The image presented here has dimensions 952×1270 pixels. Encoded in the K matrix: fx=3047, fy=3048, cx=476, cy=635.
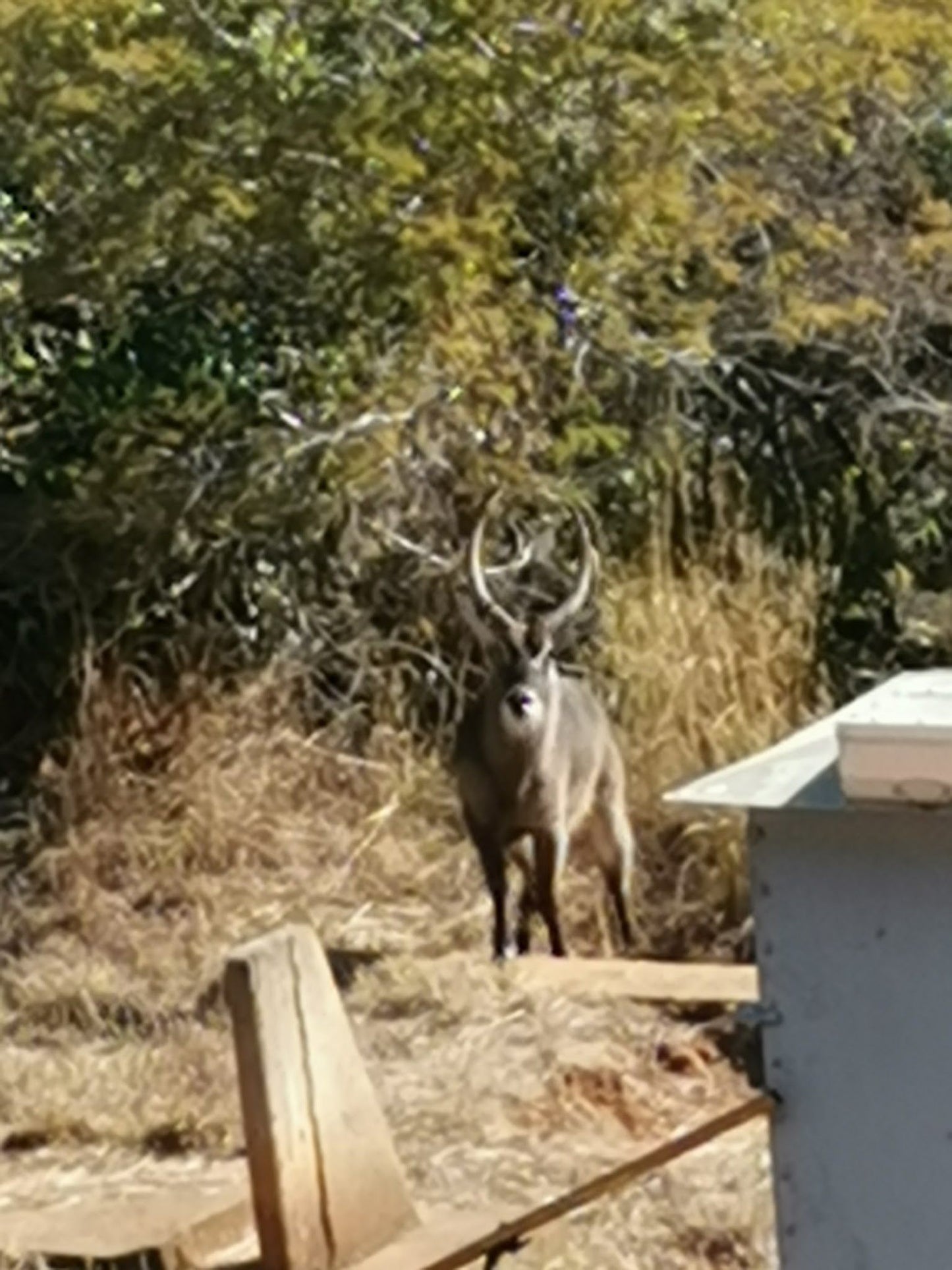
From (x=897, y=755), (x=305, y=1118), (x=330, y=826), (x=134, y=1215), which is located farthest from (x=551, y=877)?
(x=897, y=755)

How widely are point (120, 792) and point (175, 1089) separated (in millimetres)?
2964

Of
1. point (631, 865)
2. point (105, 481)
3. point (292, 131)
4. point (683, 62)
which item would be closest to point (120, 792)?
point (105, 481)

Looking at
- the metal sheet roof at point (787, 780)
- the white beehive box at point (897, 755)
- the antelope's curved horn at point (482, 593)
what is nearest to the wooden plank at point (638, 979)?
the antelope's curved horn at point (482, 593)

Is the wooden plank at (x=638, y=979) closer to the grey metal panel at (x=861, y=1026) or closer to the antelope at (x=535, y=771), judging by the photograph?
the antelope at (x=535, y=771)

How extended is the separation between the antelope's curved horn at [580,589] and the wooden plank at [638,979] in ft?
3.62

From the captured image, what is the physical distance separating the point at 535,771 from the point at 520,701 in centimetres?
22

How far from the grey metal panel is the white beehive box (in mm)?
64

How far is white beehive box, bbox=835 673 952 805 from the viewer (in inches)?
125

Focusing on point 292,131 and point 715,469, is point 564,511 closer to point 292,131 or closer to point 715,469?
point 715,469

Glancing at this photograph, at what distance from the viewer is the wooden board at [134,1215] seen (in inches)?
232

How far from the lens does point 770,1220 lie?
6219 millimetres

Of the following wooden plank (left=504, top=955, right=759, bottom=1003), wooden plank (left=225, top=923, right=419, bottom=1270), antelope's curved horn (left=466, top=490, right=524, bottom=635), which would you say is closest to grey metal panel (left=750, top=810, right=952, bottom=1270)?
wooden plank (left=225, top=923, right=419, bottom=1270)

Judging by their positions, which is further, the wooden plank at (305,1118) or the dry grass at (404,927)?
the dry grass at (404,927)

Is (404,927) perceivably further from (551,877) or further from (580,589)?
(580,589)
